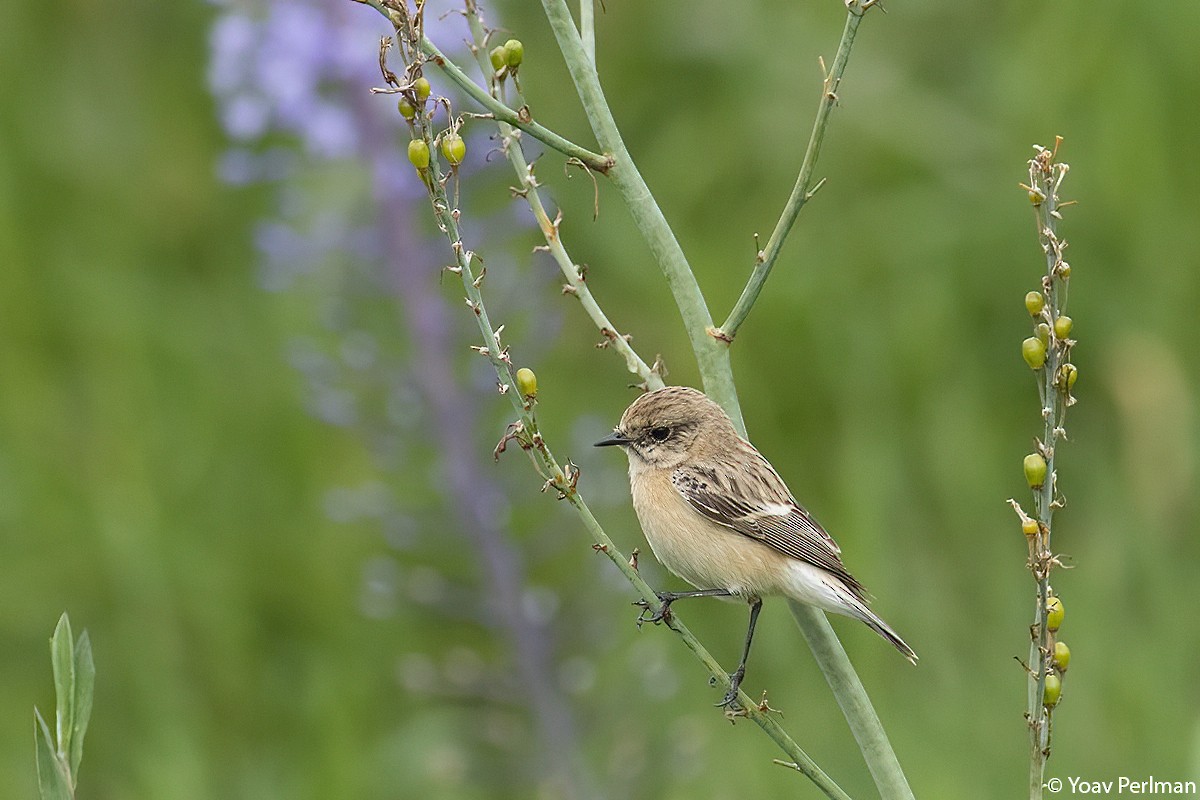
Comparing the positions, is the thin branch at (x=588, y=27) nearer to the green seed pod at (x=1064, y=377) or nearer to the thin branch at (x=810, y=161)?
the thin branch at (x=810, y=161)

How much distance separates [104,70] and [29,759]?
10.6 ft

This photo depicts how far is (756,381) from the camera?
6266 millimetres

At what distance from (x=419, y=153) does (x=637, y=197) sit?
0.39 meters

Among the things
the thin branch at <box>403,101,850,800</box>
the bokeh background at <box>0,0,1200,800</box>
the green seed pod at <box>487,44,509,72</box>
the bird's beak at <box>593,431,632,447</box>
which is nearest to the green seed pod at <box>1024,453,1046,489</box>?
the thin branch at <box>403,101,850,800</box>

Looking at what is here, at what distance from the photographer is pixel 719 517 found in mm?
3691

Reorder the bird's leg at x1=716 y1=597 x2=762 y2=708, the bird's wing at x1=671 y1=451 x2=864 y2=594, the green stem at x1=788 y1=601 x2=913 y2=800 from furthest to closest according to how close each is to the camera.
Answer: the bird's wing at x1=671 y1=451 x2=864 y2=594, the bird's leg at x1=716 y1=597 x2=762 y2=708, the green stem at x1=788 y1=601 x2=913 y2=800

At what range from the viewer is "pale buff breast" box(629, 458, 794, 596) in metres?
3.45

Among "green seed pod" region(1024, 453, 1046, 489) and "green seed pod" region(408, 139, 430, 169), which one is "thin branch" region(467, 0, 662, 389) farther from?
"green seed pod" region(1024, 453, 1046, 489)

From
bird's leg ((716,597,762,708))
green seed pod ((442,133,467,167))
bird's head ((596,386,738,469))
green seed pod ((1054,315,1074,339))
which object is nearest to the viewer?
green seed pod ((1054,315,1074,339))

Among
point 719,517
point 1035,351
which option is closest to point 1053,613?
point 1035,351

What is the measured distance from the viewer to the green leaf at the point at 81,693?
2027 millimetres

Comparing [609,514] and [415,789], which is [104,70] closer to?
[609,514]

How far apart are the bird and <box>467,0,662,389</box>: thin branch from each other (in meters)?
0.75

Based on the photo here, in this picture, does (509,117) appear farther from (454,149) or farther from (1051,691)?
(1051,691)
